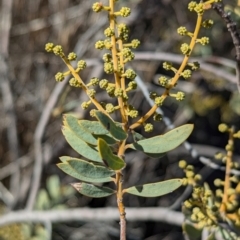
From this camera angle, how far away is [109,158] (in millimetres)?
725

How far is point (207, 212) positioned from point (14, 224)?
1217mm

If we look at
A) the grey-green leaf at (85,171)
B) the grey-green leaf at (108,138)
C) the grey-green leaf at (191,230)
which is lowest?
the grey-green leaf at (191,230)

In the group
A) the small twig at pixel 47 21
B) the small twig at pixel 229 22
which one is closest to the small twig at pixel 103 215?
the small twig at pixel 229 22

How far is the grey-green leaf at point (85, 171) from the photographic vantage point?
749 mm

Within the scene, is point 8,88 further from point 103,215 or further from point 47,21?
point 103,215

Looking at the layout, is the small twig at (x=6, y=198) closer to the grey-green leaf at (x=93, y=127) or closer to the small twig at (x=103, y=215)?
the small twig at (x=103, y=215)

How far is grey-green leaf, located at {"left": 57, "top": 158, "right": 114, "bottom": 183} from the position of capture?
749 millimetres

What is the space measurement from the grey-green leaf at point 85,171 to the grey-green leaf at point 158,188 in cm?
4

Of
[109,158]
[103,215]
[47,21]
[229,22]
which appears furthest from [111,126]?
[47,21]

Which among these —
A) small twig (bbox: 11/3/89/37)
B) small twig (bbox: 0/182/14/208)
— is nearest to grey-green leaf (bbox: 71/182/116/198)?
small twig (bbox: 0/182/14/208)

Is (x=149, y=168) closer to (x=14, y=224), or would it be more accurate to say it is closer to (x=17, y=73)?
(x=17, y=73)

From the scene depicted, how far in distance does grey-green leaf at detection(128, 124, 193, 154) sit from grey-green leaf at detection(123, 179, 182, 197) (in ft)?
0.16

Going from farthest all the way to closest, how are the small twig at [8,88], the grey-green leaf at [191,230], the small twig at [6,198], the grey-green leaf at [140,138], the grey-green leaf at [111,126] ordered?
1. the small twig at [8,88]
2. the small twig at [6,198]
3. the grey-green leaf at [191,230]
4. the grey-green leaf at [140,138]
5. the grey-green leaf at [111,126]

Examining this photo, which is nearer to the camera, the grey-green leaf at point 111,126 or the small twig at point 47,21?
the grey-green leaf at point 111,126
